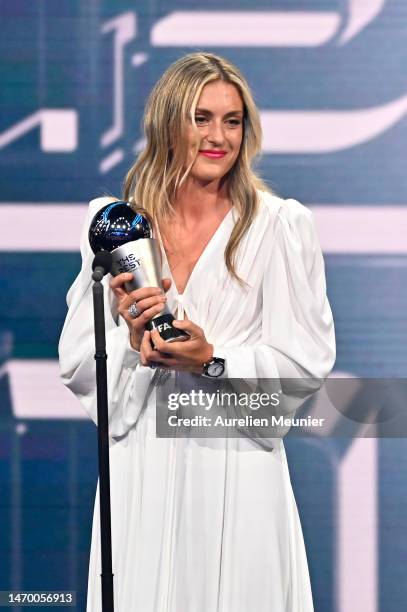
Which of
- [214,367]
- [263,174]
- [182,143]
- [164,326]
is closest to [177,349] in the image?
[164,326]

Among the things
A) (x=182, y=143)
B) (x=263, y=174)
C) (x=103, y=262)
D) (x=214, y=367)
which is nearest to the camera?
(x=103, y=262)

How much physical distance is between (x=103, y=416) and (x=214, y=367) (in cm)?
31

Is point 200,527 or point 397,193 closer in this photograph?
point 200,527

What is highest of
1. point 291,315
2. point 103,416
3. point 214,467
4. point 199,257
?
point 199,257

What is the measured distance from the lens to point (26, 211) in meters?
2.85

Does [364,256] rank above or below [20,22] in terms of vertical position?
below

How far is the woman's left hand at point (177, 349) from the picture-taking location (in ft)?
6.70

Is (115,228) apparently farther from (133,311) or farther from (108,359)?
(108,359)

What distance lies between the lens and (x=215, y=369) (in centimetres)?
221

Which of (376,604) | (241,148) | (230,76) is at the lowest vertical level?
(376,604)

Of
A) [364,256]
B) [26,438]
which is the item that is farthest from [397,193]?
[26,438]

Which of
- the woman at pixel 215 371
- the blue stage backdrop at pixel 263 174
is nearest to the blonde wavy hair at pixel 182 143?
the woman at pixel 215 371

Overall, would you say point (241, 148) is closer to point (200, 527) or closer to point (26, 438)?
point (200, 527)

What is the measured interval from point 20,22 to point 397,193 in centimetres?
100
